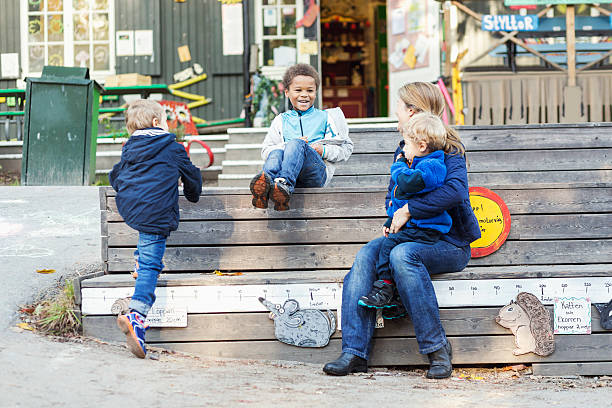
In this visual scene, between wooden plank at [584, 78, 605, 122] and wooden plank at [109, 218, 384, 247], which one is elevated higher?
wooden plank at [584, 78, 605, 122]

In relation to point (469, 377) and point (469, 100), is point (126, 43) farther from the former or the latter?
point (469, 377)

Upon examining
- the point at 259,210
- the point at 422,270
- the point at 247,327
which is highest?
the point at 259,210

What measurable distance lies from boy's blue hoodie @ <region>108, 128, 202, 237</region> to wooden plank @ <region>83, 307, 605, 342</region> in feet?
1.65

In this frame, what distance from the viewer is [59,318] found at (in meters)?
3.95

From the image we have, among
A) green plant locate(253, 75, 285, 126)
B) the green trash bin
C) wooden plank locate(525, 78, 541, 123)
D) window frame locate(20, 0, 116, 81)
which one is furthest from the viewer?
window frame locate(20, 0, 116, 81)

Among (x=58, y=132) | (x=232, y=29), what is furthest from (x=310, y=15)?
(x=58, y=132)

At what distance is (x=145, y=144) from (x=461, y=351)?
185cm

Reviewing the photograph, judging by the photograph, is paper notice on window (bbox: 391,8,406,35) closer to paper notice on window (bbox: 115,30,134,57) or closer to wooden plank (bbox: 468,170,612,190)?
paper notice on window (bbox: 115,30,134,57)

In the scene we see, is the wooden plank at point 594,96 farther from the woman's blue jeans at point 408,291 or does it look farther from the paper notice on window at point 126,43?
the paper notice on window at point 126,43

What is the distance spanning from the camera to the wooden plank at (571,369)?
383 centimetres

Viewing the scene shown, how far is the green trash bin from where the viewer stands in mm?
8430

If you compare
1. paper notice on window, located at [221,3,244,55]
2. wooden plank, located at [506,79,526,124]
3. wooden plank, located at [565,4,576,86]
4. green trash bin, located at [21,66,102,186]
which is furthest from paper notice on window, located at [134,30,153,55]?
wooden plank, located at [565,4,576,86]

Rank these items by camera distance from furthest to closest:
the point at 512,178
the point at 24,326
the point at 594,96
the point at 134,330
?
the point at 594,96
the point at 512,178
the point at 24,326
the point at 134,330

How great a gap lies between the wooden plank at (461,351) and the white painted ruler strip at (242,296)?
20 cm
